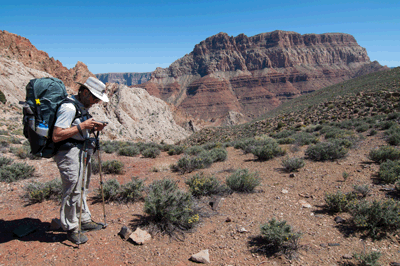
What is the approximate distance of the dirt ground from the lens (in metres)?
3.03

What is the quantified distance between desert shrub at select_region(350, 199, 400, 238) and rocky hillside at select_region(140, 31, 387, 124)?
408ft

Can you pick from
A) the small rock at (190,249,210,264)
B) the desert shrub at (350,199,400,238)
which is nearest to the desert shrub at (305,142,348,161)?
the desert shrub at (350,199,400,238)

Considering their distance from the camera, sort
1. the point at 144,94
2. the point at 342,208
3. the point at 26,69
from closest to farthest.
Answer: the point at 342,208 < the point at 26,69 < the point at 144,94

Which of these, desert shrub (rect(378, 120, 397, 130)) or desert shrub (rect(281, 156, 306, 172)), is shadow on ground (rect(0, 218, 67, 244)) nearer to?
desert shrub (rect(281, 156, 306, 172))

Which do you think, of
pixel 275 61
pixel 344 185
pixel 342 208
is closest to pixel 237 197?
pixel 342 208

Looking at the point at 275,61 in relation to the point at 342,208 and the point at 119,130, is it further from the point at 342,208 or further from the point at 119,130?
the point at 342,208

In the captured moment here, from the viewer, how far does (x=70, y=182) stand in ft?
10.3

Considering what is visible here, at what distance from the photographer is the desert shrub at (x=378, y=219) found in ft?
11.1

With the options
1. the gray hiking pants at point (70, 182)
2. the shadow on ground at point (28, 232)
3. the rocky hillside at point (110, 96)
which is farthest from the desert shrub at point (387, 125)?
the rocky hillside at point (110, 96)

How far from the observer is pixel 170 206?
12.7ft

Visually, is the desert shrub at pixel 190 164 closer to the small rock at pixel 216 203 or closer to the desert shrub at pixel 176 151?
the small rock at pixel 216 203

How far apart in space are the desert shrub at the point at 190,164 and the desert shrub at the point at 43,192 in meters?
3.54

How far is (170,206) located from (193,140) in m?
26.5

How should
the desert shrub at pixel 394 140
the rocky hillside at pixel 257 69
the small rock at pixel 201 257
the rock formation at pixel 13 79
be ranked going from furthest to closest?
the rocky hillside at pixel 257 69
the rock formation at pixel 13 79
the desert shrub at pixel 394 140
the small rock at pixel 201 257
